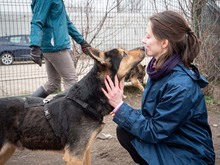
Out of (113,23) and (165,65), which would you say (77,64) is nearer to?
(113,23)

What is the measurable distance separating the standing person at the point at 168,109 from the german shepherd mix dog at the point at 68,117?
0.45 m

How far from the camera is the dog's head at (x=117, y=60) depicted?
308cm

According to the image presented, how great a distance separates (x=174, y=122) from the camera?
2461 mm

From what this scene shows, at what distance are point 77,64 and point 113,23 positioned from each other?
60.1 inches

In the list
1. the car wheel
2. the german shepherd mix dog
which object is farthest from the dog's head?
the car wheel

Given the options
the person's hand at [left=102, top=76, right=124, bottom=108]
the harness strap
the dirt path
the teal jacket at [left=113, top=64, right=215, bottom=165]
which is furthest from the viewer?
the dirt path

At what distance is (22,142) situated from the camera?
3.19 metres

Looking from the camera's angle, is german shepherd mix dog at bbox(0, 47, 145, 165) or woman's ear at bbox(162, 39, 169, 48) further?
german shepherd mix dog at bbox(0, 47, 145, 165)

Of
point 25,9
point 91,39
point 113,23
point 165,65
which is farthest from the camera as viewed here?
point 113,23

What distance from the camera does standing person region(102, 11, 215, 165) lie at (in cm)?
251

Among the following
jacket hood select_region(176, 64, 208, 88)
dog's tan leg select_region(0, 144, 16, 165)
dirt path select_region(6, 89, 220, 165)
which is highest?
jacket hood select_region(176, 64, 208, 88)

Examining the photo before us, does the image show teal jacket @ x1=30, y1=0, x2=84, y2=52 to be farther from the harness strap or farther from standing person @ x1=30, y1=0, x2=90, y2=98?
the harness strap

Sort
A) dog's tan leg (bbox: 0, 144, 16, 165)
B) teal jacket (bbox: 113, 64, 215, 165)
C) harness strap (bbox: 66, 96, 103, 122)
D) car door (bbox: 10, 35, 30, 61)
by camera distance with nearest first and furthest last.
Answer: teal jacket (bbox: 113, 64, 215, 165) → harness strap (bbox: 66, 96, 103, 122) → dog's tan leg (bbox: 0, 144, 16, 165) → car door (bbox: 10, 35, 30, 61)

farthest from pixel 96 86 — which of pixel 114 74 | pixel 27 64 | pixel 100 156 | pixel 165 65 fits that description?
pixel 27 64
